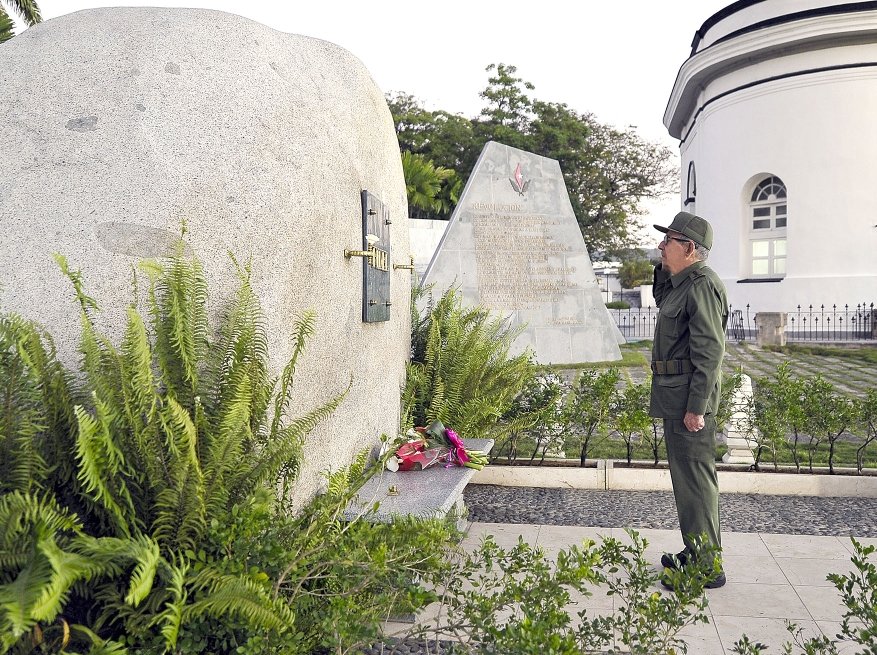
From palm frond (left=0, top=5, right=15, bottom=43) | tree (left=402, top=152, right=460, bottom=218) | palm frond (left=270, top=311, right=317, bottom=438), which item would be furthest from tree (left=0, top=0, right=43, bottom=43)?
palm frond (left=270, top=311, right=317, bottom=438)

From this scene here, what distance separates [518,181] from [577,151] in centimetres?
2096

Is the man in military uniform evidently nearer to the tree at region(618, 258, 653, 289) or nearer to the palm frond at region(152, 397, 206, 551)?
the palm frond at region(152, 397, 206, 551)

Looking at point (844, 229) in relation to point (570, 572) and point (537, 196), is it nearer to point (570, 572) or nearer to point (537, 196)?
point (537, 196)

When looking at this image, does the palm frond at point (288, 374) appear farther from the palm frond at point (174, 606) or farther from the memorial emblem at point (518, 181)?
the memorial emblem at point (518, 181)

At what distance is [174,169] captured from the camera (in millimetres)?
2992

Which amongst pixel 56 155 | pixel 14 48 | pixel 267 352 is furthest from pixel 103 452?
pixel 14 48

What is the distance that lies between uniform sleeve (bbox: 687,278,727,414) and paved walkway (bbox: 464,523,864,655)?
3.28 feet

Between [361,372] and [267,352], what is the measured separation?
4.76 ft

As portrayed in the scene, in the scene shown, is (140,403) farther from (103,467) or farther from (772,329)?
(772,329)

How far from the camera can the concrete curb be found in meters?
5.83

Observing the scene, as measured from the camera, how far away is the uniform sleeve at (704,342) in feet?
13.1

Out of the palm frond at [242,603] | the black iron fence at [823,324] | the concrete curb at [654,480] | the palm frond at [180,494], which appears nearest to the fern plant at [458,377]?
the concrete curb at [654,480]

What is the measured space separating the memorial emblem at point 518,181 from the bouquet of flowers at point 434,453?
28.4 ft

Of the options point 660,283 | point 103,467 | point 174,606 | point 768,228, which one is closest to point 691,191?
point 768,228
